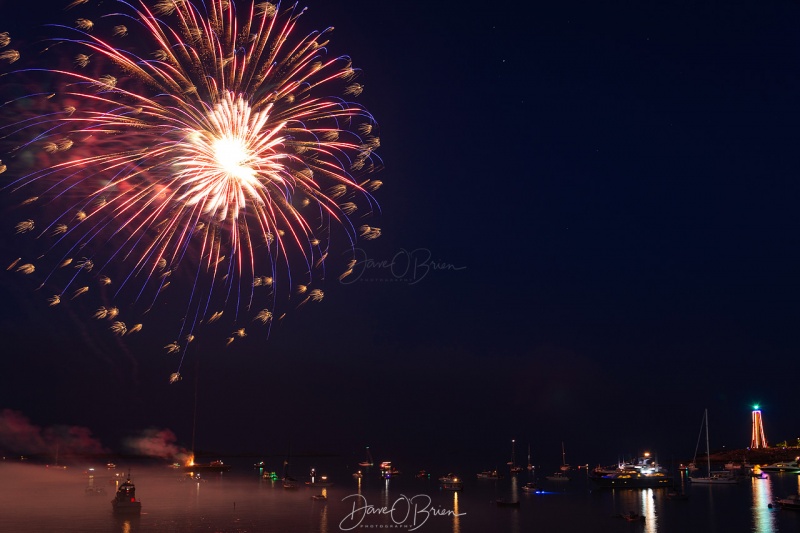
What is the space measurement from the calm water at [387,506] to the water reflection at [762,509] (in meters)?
0.13

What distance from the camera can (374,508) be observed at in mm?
101562

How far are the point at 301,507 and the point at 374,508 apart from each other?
10.3 meters

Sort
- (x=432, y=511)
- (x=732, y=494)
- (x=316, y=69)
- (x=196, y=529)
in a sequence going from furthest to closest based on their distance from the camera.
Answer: (x=732, y=494) < (x=432, y=511) < (x=196, y=529) < (x=316, y=69)

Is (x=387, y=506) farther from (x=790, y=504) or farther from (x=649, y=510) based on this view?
(x=790, y=504)

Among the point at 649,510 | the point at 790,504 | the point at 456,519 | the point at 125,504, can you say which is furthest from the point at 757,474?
the point at 125,504

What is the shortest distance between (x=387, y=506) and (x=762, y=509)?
171 ft

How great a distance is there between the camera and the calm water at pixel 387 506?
7938 centimetres

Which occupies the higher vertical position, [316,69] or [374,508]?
[316,69]

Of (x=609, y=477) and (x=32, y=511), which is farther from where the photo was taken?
(x=609, y=477)

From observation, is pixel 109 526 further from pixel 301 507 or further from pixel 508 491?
pixel 508 491

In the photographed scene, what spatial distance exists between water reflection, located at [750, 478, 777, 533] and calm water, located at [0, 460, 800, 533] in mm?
129

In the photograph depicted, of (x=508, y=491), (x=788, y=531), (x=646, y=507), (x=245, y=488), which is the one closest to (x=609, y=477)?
(x=508, y=491)

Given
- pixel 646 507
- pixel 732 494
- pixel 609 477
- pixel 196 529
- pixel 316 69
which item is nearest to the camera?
pixel 316 69

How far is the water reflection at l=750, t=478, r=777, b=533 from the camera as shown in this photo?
8156 cm
